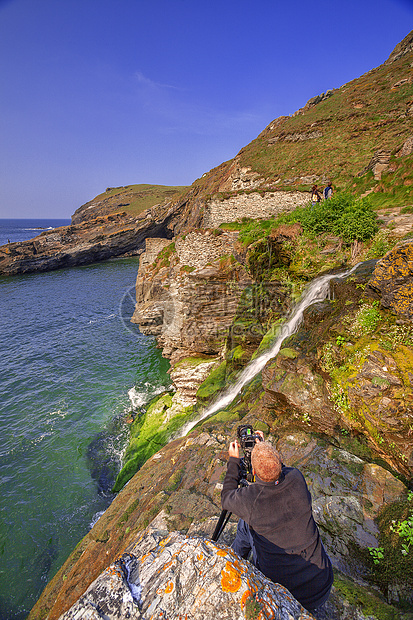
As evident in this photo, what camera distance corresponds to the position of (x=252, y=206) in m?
22.1

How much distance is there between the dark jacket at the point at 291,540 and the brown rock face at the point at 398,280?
5.18m

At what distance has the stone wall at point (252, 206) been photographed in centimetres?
2098

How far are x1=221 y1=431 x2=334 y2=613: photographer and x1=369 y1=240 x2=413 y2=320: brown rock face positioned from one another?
518 centimetres

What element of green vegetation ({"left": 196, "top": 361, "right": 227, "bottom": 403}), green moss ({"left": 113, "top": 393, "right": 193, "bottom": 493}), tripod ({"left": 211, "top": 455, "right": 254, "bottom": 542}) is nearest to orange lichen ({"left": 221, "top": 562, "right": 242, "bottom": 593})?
tripod ({"left": 211, "top": 455, "right": 254, "bottom": 542})

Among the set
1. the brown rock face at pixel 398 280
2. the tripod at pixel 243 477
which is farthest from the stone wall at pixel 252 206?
the tripod at pixel 243 477

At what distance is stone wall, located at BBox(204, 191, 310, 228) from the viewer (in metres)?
21.0

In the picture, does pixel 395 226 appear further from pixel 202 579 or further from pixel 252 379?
pixel 202 579

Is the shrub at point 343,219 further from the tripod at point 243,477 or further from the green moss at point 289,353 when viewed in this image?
the tripod at point 243,477

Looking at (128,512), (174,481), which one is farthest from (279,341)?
(128,512)

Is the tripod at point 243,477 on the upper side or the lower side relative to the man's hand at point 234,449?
lower

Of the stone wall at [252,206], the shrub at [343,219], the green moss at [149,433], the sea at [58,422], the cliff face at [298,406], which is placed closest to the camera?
the cliff face at [298,406]

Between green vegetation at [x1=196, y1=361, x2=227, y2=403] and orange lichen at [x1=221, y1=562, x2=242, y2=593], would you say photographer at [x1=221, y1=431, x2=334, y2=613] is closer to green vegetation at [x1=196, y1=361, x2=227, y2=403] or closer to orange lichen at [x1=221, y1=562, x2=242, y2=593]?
orange lichen at [x1=221, y1=562, x2=242, y2=593]

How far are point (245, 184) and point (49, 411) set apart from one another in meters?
30.1

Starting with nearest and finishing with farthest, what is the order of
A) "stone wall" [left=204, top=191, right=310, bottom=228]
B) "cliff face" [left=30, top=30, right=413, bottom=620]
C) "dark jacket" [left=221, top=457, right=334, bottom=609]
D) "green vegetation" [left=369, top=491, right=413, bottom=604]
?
"dark jacket" [left=221, top=457, right=334, bottom=609] → "green vegetation" [left=369, top=491, right=413, bottom=604] → "cliff face" [left=30, top=30, right=413, bottom=620] → "stone wall" [left=204, top=191, right=310, bottom=228]
